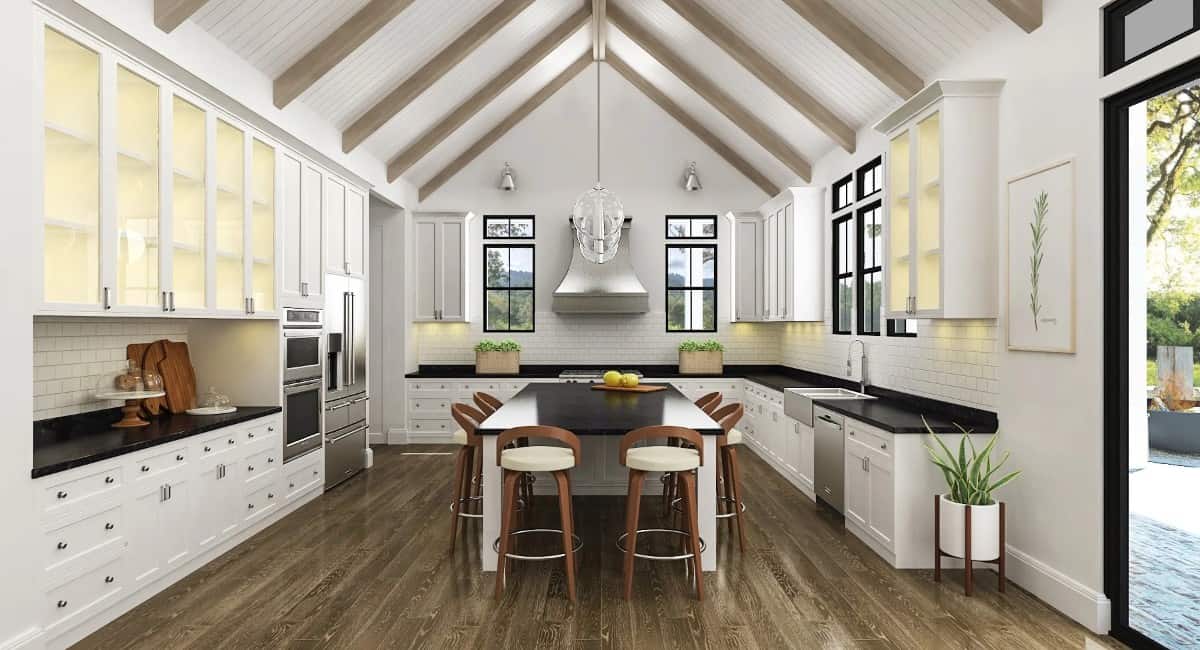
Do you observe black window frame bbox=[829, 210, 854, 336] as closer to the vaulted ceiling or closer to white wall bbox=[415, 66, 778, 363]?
the vaulted ceiling

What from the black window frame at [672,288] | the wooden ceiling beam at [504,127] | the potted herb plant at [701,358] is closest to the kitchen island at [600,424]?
the potted herb plant at [701,358]

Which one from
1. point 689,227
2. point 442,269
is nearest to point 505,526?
point 442,269

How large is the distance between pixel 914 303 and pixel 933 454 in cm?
100

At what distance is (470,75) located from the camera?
23.5 ft

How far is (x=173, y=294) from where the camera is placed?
417 cm

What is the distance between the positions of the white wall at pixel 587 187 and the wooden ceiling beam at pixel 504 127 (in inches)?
5.6

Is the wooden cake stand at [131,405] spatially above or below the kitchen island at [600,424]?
above

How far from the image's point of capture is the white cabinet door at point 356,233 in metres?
6.86

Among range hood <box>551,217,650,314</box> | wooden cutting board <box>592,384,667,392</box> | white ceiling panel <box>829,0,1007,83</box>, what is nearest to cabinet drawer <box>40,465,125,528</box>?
wooden cutting board <box>592,384,667,392</box>

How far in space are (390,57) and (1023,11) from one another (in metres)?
4.73

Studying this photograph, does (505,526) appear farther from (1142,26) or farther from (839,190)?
(839,190)

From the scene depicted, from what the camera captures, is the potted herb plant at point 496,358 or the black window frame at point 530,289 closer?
the potted herb plant at point 496,358

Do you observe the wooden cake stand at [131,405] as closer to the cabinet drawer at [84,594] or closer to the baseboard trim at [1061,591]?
the cabinet drawer at [84,594]

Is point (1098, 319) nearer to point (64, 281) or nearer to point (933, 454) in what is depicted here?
point (933, 454)
